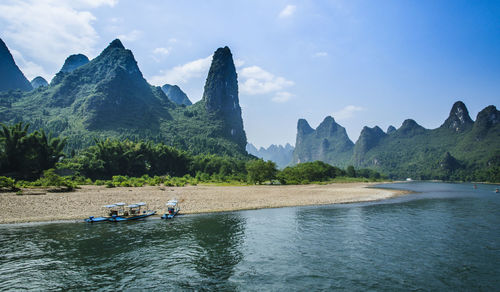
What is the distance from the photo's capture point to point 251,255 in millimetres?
17516

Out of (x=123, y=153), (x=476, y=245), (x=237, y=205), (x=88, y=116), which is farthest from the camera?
(x=88, y=116)

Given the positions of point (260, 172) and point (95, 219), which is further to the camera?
point (260, 172)

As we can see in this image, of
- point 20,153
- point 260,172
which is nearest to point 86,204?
point 20,153

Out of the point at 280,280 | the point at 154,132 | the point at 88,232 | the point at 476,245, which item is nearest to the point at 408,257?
the point at 476,245

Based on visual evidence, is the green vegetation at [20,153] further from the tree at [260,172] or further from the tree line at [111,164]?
the tree at [260,172]

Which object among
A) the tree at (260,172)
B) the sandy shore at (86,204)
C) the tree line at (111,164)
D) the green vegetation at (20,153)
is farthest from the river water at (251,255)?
the tree at (260,172)

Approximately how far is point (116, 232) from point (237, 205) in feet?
61.0

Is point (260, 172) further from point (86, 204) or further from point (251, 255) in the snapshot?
point (251, 255)

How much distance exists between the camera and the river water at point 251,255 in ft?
43.3

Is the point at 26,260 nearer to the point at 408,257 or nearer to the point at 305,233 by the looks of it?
the point at 305,233

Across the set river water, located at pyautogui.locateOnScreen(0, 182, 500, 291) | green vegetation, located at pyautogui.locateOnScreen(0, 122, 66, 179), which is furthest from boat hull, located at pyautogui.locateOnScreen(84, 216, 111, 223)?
green vegetation, located at pyautogui.locateOnScreen(0, 122, 66, 179)

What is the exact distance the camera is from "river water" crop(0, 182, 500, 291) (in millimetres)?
13203

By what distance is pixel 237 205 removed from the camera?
3844 centimetres

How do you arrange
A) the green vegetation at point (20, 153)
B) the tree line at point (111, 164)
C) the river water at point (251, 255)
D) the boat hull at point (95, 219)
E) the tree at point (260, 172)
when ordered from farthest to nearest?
the tree at point (260, 172)
the tree line at point (111, 164)
the green vegetation at point (20, 153)
the boat hull at point (95, 219)
the river water at point (251, 255)
